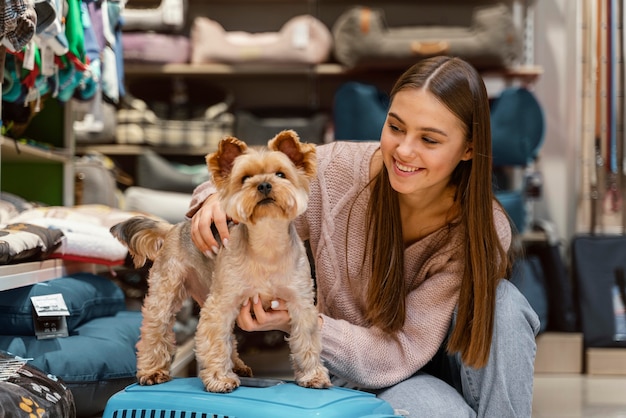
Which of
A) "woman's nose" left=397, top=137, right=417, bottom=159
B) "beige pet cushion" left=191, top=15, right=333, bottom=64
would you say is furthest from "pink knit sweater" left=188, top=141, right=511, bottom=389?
"beige pet cushion" left=191, top=15, right=333, bottom=64

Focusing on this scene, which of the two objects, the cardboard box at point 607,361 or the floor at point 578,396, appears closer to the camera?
the floor at point 578,396

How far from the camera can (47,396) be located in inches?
58.8

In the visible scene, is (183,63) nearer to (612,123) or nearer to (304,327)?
(612,123)

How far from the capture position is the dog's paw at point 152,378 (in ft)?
5.04

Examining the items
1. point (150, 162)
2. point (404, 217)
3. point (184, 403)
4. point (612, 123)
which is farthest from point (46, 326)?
point (612, 123)

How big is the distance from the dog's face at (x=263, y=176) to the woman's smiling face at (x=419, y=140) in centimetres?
34

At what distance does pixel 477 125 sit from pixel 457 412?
2.19ft

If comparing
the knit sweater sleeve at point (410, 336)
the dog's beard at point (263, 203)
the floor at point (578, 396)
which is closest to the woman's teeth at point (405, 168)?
the knit sweater sleeve at point (410, 336)

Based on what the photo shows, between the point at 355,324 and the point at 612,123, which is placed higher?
the point at 612,123

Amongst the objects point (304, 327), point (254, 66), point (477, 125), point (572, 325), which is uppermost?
point (254, 66)

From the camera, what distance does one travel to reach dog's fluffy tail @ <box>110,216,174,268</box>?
168 cm

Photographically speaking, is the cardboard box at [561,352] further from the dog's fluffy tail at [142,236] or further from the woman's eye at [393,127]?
the dog's fluffy tail at [142,236]

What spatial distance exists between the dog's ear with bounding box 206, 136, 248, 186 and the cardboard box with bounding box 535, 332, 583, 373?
295 centimetres

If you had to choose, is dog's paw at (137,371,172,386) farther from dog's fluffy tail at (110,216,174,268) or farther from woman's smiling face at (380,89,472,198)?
woman's smiling face at (380,89,472,198)
